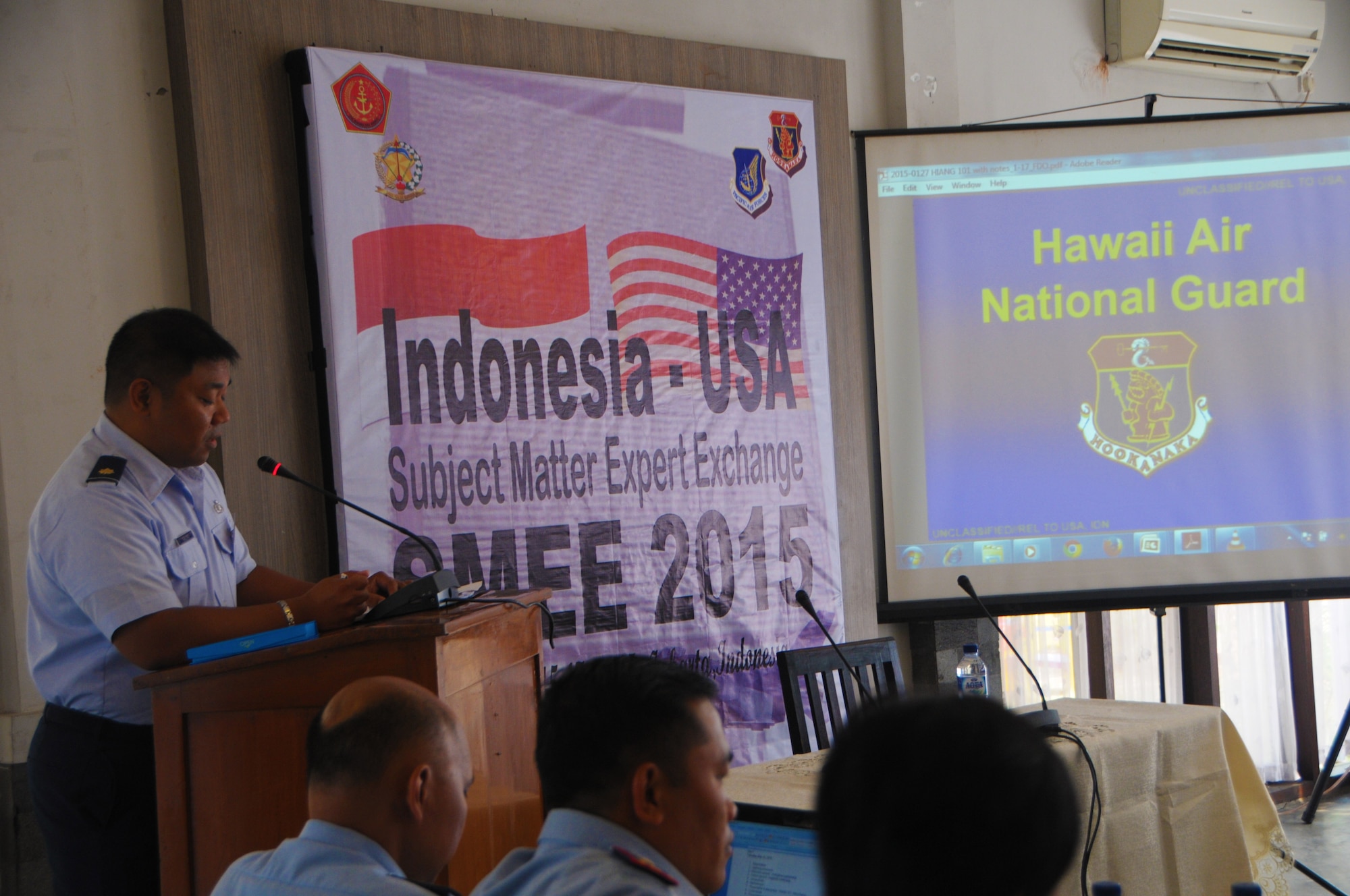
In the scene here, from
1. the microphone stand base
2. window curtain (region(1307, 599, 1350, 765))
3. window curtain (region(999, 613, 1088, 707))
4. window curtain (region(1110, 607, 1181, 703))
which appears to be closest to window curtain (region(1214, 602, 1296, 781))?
window curtain (region(1307, 599, 1350, 765))

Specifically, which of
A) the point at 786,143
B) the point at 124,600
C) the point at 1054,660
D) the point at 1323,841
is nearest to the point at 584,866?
the point at 124,600

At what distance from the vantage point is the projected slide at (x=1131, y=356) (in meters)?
3.83

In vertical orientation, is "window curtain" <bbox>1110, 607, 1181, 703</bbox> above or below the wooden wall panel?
below

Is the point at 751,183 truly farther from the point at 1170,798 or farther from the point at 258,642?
the point at 258,642

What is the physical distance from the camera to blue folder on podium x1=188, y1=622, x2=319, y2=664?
1607mm

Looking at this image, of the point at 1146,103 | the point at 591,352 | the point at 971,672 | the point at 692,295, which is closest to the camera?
the point at 971,672

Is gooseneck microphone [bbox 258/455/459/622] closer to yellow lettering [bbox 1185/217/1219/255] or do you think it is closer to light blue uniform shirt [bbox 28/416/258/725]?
light blue uniform shirt [bbox 28/416/258/725]

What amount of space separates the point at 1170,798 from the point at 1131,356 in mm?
1792

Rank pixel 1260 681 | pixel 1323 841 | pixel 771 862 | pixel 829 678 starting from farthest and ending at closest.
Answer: pixel 1260 681 < pixel 1323 841 < pixel 829 678 < pixel 771 862

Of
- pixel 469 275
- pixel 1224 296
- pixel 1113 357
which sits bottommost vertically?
pixel 1113 357

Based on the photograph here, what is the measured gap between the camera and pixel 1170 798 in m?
2.56

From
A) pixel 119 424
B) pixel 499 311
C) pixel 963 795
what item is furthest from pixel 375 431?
pixel 963 795

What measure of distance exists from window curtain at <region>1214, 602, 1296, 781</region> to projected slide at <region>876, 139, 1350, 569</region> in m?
1.10

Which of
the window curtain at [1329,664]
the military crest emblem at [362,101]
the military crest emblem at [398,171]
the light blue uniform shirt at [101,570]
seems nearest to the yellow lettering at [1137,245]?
the window curtain at [1329,664]
